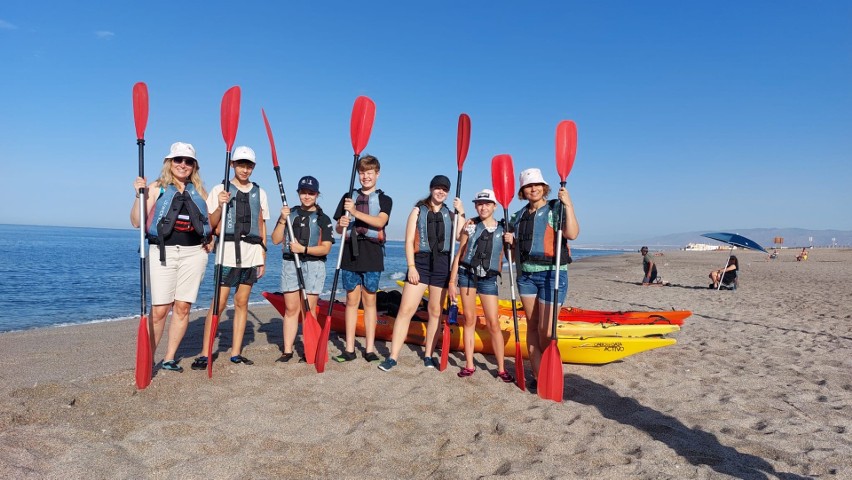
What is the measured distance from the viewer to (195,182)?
13.4 feet

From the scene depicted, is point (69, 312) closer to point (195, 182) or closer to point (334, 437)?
point (195, 182)

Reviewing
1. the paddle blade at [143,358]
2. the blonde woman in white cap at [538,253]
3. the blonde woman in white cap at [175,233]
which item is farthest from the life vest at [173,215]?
the blonde woman in white cap at [538,253]

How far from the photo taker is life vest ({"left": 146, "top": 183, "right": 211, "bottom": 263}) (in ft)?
12.5

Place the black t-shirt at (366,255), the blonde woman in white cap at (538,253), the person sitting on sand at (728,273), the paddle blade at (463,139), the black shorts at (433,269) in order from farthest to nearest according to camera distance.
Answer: the person sitting on sand at (728,273) → the paddle blade at (463,139) → the black t-shirt at (366,255) → the black shorts at (433,269) → the blonde woman in white cap at (538,253)

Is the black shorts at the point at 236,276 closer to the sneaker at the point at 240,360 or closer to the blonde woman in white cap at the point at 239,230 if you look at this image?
the blonde woman in white cap at the point at 239,230

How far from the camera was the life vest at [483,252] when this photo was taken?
4.30m

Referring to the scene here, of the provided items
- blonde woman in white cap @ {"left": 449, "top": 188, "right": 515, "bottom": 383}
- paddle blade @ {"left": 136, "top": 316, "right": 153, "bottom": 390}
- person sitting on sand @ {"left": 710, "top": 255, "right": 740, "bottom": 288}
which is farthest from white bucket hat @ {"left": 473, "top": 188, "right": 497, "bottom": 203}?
person sitting on sand @ {"left": 710, "top": 255, "right": 740, "bottom": 288}

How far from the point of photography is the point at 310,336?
4676 mm

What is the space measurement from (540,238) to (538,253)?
130mm

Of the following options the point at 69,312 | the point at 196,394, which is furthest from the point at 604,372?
the point at 69,312

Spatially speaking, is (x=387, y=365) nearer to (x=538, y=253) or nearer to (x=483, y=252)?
(x=483, y=252)

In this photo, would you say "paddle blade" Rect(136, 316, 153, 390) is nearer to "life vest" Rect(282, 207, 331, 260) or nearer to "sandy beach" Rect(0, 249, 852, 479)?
"sandy beach" Rect(0, 249, 852, 479)

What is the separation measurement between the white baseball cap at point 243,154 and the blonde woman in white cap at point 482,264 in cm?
202

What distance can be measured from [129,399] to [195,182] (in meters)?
1.76
